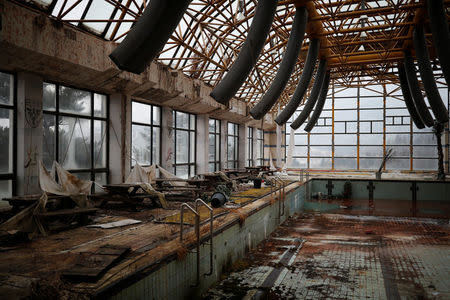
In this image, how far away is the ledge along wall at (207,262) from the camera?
3889 mm

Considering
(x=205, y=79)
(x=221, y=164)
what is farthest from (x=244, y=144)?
(x=205, y=79)

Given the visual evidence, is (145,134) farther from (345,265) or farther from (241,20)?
(345,265)

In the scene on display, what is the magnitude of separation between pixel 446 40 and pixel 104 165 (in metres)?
9.57

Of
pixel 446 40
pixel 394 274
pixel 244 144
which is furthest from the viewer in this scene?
pixel 244 144

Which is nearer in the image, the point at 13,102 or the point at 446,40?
the point at 446,40

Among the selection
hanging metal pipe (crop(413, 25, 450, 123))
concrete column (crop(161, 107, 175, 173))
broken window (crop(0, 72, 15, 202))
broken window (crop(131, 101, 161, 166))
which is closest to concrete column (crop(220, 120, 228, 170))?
concrete column (crop(161, 107, 175, 173))

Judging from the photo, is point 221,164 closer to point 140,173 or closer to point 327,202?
point 327,202

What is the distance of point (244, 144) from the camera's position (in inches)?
907

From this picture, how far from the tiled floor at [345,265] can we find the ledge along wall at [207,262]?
0.23 meters

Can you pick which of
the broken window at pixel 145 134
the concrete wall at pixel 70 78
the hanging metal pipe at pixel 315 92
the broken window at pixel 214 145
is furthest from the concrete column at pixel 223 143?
the hanging metal pipe at pixel 315 92

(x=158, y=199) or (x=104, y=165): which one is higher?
(x=104, y=165)

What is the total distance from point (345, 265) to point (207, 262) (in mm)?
2899

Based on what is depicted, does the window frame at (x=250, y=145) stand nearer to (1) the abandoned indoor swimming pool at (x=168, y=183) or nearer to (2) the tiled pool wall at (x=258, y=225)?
(2) the tiled pool wall at (x=258, y=225)

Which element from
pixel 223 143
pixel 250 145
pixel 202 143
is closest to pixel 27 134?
pixel 202 143
